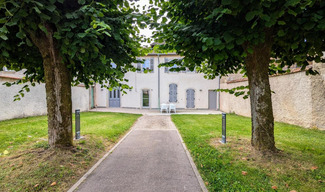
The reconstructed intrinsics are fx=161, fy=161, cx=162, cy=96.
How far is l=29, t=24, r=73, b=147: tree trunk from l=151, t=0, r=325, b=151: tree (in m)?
2.44

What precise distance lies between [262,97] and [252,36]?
1587mm

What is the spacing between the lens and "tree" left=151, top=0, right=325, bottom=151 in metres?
2.84

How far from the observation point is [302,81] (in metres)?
7.39

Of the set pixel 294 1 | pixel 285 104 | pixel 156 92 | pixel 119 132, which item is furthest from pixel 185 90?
pixel 294 1

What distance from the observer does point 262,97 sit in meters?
3.78

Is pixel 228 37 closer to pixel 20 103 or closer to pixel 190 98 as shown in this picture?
pixel 20 103

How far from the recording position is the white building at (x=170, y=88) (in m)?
17.3

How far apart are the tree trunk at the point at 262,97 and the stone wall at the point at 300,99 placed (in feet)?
14.8

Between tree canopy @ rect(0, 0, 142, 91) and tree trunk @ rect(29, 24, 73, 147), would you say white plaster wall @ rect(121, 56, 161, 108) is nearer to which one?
tree canopy @ rect(0, 0, 142, 91)

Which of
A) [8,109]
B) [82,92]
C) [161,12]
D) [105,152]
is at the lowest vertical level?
[105,152]

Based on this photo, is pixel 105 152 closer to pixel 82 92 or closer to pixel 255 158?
pixel 255 158

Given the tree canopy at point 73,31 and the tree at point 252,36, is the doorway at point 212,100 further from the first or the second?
the tree canopy at point 73,31

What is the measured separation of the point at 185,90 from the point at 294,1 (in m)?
15.3

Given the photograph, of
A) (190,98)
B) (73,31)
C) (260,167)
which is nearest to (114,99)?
(190,98)
